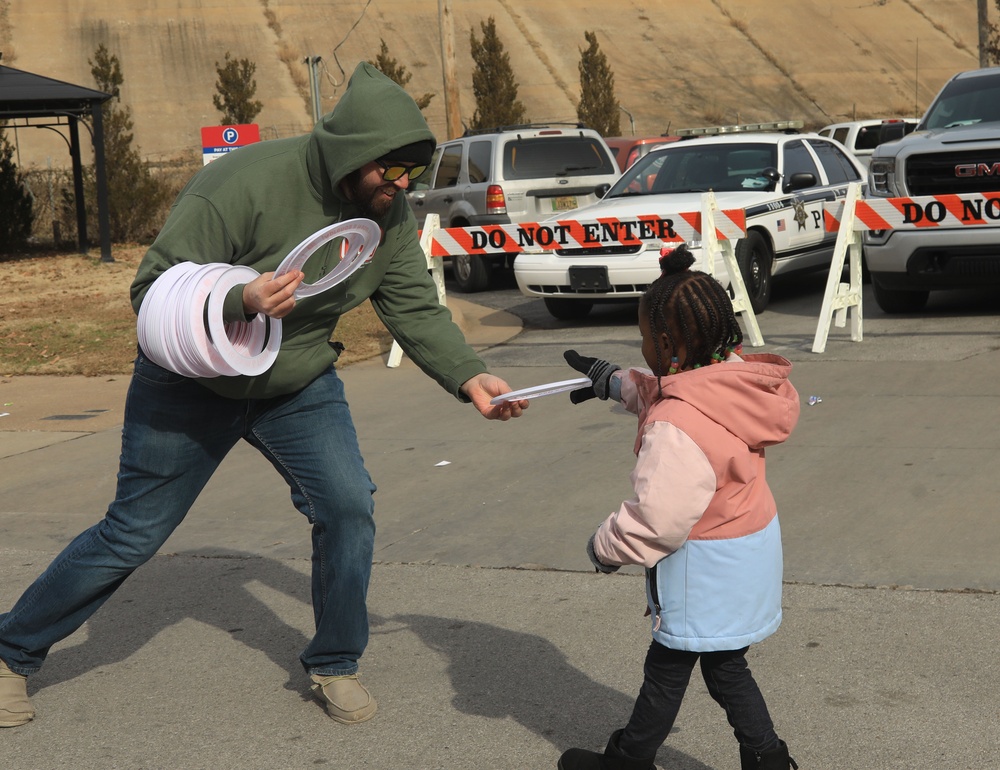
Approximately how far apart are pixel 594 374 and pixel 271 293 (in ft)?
2.75

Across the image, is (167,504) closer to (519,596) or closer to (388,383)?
(519,596)

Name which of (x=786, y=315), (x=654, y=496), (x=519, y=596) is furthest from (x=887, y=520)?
(x=786, y=315)

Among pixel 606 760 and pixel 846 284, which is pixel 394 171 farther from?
pixel 846 284

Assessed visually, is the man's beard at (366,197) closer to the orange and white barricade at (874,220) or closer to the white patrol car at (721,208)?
the orange and white barricade at (874,220)

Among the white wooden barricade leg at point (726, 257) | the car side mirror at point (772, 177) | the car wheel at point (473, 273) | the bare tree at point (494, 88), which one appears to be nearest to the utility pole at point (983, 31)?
the bare tree at point (494, 88)

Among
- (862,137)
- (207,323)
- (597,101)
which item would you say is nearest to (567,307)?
(207,323)

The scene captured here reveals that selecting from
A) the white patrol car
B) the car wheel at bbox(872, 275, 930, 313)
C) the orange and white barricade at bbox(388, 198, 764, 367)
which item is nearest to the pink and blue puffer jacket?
the orange and white barricade at bbox(388, 198, 764, 367)

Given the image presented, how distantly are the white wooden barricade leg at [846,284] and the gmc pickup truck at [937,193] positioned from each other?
0.53 metres

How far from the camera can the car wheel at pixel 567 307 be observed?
12367mm

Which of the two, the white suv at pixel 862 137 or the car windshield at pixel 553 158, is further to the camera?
the white suv at pixel 862 137

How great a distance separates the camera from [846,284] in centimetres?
980

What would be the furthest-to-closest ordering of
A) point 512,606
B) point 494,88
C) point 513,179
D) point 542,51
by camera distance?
point 542,51 < point 494,88 < point 513,179 < point 512,606

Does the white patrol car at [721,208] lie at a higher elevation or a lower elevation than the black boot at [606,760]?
higher

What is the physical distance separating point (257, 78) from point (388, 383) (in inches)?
1852
